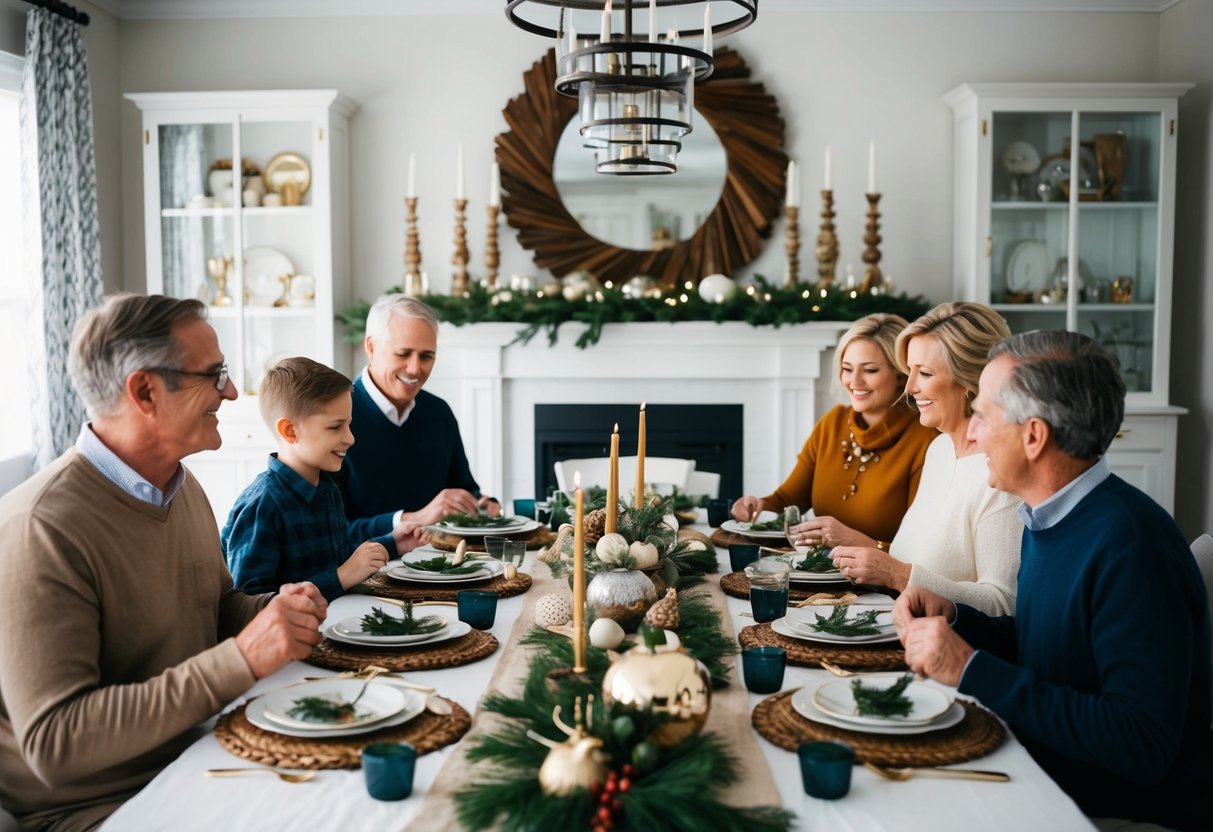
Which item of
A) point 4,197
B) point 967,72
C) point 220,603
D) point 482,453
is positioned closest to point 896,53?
point 967,72

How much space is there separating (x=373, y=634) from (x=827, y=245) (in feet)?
A: 11.1

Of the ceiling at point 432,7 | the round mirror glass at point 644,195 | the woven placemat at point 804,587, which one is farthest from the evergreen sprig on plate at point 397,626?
the ceiling at point 432,7

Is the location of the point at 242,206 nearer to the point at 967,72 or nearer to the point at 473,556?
the point at 473,556

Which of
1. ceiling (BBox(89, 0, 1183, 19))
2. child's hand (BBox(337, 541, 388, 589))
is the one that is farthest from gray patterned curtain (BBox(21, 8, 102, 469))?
child's hand (BBox(337, 541, 388, 589))

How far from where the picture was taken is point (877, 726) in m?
1.44

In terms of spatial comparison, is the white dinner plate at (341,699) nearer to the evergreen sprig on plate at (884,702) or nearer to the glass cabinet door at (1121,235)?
the evergreen sprig on plate at (884,702)

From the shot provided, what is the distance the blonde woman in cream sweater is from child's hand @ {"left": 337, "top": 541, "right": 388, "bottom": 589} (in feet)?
2.90

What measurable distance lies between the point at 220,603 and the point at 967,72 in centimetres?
421

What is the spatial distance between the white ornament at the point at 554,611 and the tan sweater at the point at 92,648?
57 cm

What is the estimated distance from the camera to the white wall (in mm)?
4734

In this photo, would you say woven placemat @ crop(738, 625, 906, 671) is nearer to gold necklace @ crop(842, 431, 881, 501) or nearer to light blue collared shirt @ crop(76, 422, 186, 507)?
light blue collared shirt @ crop(76, 422, 186, 507)

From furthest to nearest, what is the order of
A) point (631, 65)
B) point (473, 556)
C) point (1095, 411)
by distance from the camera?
point (473, 556)
point (631, 65)
point (1095, 411)

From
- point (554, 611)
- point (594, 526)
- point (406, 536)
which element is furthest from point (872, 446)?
point (554, 611)

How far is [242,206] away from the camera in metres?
4.87
